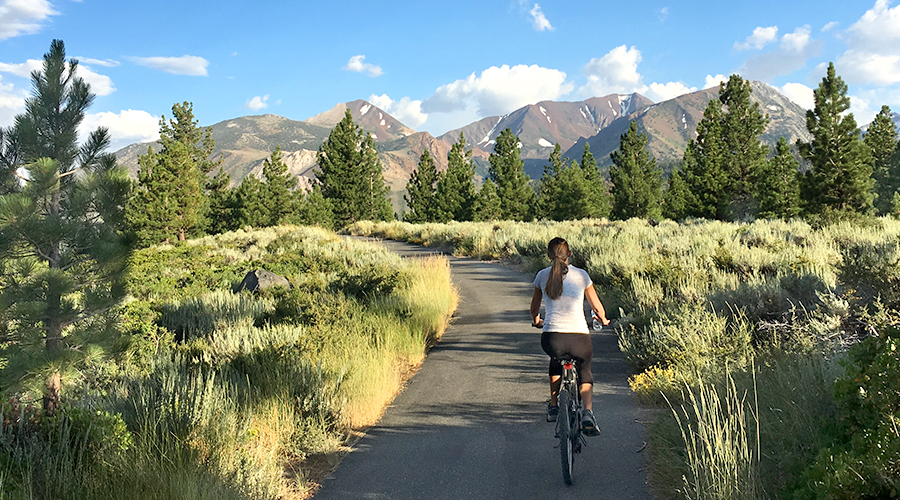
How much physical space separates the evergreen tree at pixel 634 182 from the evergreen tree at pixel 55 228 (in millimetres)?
56282

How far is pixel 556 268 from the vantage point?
5.12 meters

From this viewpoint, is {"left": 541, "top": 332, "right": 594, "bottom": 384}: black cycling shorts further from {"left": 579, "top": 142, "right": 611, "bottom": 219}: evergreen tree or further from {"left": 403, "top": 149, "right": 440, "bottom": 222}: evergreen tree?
{"left": 403, "top": 149, "right": 440, "bottom": 222}: evergreen tree

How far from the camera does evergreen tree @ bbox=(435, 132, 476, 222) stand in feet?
206

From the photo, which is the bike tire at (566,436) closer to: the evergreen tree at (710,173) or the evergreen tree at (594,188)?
the evergreen tree at (710,173)

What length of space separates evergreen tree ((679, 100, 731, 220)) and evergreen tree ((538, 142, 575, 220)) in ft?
39.4

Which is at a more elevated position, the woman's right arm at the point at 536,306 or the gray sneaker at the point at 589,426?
the woman's right arm at the point at 536,306

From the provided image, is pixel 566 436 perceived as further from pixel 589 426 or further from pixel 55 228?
pixel 55 228

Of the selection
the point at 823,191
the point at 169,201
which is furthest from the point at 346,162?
the point at 823,191

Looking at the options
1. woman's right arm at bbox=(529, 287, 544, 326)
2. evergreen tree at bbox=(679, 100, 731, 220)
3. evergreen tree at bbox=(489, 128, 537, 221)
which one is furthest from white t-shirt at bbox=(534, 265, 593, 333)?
evergreen tree at bbox=(489, 128, 537, 221)

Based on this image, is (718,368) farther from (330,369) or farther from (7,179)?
(7,179)

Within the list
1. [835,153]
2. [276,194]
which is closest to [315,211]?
[276,194]

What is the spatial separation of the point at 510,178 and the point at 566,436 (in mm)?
60769

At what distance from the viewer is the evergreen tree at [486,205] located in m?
60.5

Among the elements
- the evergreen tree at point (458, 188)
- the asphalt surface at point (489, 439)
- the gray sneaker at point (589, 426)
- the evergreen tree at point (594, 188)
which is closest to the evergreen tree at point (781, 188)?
the evergreen tree at point (594, 188)
